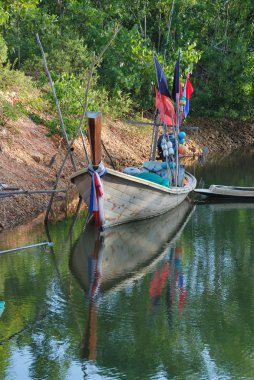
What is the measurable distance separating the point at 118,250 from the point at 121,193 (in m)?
1.53

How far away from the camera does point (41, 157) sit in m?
21.7

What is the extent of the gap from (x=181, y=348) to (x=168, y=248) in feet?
19.1

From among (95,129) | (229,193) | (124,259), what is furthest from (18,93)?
(124,259)

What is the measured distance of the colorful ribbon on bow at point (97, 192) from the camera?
648 inches

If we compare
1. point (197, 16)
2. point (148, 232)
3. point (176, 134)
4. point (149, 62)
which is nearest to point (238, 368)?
point (148, 232)

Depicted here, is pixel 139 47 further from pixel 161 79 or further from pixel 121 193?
pixel 121 193

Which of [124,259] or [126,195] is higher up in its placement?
[126,195]

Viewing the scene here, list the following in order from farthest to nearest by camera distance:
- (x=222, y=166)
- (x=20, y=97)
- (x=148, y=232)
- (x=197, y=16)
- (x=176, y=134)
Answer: (x=197, y=16) < (x=222, y=166) < (x=20, y=97) < (x=176, y=134) < (x=148, y=232)

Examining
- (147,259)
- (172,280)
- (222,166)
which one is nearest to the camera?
(172,280)

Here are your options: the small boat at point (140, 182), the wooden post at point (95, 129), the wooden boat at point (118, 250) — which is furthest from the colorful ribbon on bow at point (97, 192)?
the wooden boat at point (118, 250)

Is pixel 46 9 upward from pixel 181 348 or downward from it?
upward

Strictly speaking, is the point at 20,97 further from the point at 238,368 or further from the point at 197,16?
the point at 238,368

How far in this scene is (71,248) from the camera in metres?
16.4

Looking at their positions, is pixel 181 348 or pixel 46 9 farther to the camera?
pixel 46 9
